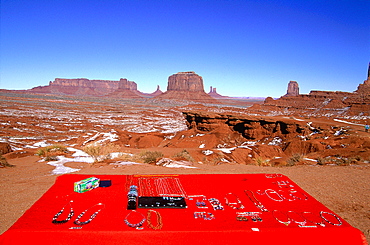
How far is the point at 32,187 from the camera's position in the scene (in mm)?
6621

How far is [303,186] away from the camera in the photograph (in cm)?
693

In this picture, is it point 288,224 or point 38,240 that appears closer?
point 38,240

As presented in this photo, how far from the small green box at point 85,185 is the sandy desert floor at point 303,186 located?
1.12 metres

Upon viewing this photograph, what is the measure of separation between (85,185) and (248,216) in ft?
12.4

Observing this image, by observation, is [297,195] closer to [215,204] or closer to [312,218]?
[312,218]

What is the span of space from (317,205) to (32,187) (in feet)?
24.5

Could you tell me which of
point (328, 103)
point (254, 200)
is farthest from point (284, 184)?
point (328, 103)

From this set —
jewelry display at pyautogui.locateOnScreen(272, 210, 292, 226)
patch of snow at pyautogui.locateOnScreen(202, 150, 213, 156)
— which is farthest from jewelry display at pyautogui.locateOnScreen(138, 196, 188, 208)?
patch of snow at pyautogui.locateOnScreen(202, 150, 213, 156)

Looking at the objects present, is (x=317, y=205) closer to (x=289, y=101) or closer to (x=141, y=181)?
(x=141, y=181)

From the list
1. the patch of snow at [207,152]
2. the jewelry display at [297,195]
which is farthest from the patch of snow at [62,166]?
the patch of snow at [207,152]

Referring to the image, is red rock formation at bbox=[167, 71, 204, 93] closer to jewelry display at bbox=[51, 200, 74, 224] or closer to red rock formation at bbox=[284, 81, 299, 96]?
red rock formation at bbox=[284, 81, 299, 96]

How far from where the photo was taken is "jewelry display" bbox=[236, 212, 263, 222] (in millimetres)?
4316

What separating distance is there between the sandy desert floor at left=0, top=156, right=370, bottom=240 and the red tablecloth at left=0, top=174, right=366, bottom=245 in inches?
27.5

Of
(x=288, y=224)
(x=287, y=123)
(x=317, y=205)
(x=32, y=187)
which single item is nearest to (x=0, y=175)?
(x=32, y=187)
